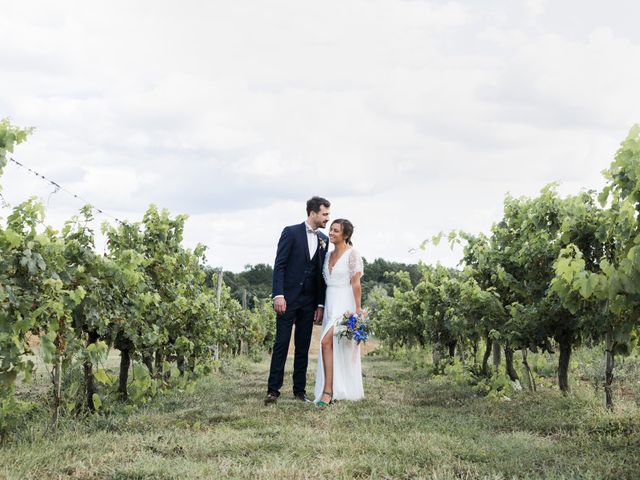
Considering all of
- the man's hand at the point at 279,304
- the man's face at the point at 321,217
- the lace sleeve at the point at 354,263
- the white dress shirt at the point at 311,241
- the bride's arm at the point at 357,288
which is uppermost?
the man's face at the point at 321,217

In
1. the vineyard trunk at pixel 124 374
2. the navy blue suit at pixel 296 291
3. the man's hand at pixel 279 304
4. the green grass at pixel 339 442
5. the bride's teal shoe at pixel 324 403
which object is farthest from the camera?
the vineyard trunk at pixel 124 374

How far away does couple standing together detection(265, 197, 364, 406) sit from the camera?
7223 millimetres

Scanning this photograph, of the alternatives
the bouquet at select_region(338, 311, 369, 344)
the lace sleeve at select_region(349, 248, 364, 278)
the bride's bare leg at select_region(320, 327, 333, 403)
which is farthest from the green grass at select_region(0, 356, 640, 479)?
the lace sleeve at select_region(349, 248, 364, 278)

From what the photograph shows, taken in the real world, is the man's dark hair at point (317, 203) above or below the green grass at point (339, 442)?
above

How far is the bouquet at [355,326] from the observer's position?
708 centimetres

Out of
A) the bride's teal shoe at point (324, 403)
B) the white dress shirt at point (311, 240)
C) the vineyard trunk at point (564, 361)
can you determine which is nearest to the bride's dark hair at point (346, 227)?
the white dress shirt at point (311, 240)

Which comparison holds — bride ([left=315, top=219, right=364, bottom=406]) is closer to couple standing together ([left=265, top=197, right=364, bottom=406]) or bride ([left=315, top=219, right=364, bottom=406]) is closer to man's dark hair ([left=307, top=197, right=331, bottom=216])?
couple standing together ([left=265, top=197, right=364, bottom=406])

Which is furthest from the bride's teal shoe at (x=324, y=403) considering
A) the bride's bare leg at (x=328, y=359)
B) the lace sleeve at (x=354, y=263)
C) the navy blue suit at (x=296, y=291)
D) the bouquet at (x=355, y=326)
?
the lace sleeve at (x=354, y=263)

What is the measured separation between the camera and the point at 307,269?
731cm

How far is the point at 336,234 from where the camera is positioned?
724cm

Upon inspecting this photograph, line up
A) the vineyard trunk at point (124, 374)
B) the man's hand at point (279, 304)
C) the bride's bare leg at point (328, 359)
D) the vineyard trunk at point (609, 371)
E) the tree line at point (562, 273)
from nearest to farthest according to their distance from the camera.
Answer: the tree line at point (562, 273)
the vineyard trunk at point (609, 371)
the man's hand at point (279, 304)
the bride's bare leg at point (328, 359)
the vineyard trunk at point (124, 374)

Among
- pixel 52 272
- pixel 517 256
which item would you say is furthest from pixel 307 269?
pixel 52 272

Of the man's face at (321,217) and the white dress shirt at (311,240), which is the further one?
the white dress shirt at (311,240)

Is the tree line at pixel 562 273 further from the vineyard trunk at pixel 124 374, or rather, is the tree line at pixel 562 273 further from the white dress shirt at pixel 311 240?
the vineyard trunk at pixel 124 374
